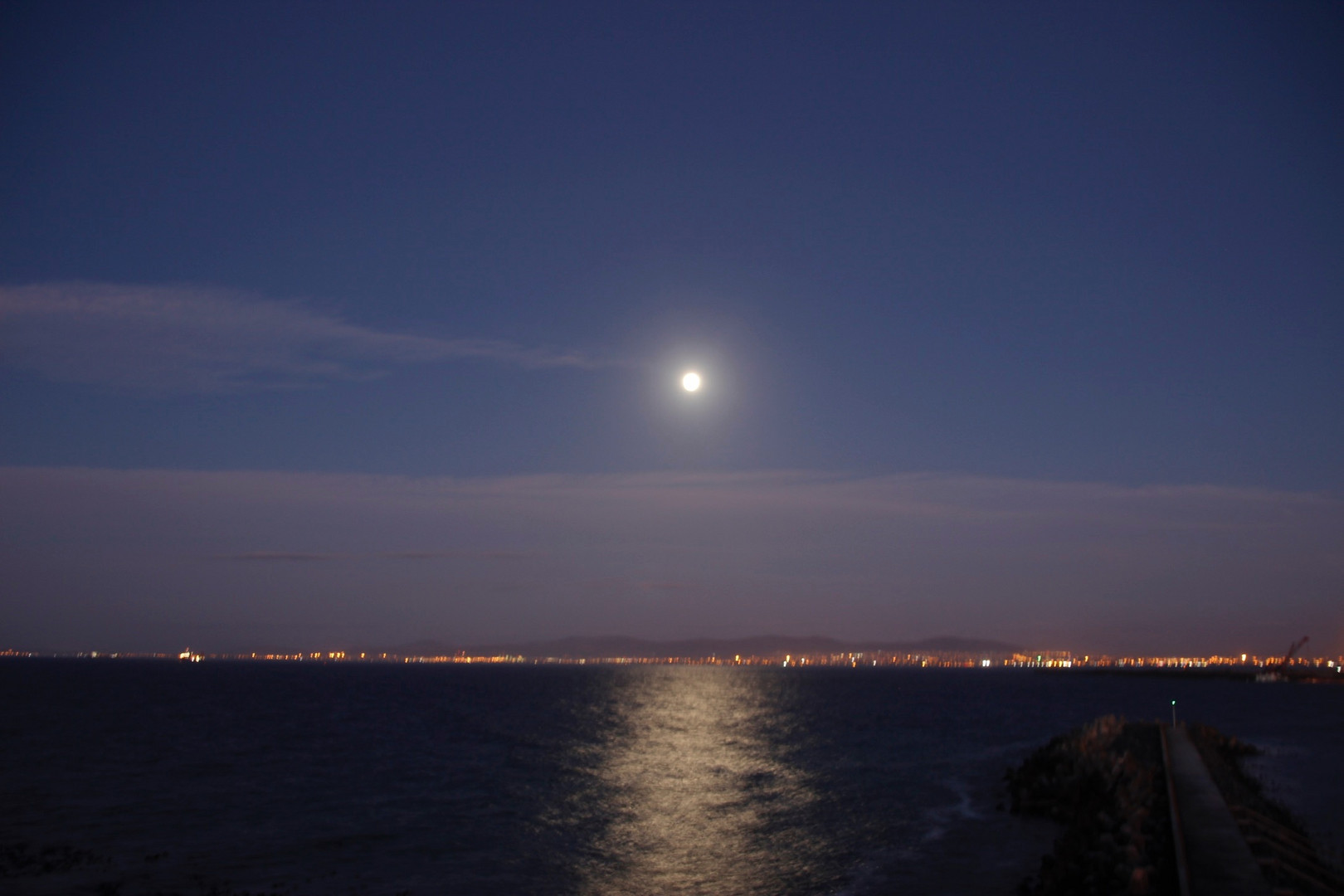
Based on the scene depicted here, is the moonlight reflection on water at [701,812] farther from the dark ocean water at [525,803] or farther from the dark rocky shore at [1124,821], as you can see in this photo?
the dark rocky shore at [1124,821]

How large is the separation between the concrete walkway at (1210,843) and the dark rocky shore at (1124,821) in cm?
30

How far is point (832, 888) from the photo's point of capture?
23578 millimetres

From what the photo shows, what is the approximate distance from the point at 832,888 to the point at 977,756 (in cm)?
3328

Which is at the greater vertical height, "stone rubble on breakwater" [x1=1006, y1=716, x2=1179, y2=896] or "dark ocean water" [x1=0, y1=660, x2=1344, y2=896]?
"stone rubble on breakwater" [x1=1006, y1=716, x2=1179, y2=896]

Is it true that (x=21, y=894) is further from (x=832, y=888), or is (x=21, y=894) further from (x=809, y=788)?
(x=809, y=788)

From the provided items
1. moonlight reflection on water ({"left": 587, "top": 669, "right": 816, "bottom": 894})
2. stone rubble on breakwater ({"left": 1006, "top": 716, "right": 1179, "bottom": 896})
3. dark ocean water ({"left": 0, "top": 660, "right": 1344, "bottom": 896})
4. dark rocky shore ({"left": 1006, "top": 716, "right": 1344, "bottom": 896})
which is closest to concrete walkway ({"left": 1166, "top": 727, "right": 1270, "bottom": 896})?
dark rocky shore ({"left": 1006, "top": 716, "right": 1344, "bottom": 896})

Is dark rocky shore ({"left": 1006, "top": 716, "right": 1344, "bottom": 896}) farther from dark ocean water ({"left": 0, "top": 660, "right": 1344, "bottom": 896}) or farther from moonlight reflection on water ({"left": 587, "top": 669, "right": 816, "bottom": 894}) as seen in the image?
moonlight reflection on water ({"left": 587, "top": 669, "right": 816, "bottom": 894})

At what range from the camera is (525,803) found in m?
36.0

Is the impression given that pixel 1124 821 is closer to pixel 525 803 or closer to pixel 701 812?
pixel 701 812

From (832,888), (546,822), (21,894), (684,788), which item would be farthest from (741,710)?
(21,894)

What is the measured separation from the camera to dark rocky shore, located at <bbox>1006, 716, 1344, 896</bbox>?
20.6m

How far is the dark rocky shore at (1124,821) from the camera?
20562mm

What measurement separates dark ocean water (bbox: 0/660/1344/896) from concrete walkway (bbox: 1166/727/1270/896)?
3291 millimetres

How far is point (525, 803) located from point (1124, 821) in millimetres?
21279
